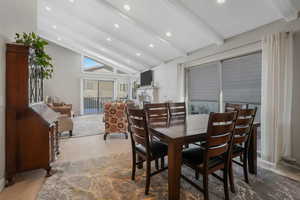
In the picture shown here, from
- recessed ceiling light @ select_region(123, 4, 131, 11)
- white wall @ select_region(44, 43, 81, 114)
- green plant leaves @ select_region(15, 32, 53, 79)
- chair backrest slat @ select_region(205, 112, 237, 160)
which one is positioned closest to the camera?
chair backrest slat @ select_region(205, 112, 237, 160)

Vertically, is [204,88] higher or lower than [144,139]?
higher

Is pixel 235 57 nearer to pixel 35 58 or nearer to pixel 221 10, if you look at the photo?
pixel 221 10

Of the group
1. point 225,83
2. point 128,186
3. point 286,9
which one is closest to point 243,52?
point 225,83

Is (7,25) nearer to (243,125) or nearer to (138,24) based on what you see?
(138,24)

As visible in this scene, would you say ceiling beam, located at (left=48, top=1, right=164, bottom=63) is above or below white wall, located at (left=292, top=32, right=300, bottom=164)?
above

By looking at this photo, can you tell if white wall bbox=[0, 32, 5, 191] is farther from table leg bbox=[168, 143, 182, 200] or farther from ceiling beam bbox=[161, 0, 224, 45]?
ceiling beam bbox=[161, 0, 224, 45]

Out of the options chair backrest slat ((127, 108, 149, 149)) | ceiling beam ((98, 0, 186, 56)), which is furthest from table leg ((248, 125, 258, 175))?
ceiling beam ((98, 0, 186, 56))

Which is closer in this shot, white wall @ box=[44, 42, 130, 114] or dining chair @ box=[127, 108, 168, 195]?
dining chair @ box=[127, 108, 168, 195]

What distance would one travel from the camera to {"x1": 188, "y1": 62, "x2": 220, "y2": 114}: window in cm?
414

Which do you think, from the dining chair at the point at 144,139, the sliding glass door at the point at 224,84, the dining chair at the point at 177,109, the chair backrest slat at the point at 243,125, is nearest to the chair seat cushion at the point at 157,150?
the dining chair at the point at 144,139

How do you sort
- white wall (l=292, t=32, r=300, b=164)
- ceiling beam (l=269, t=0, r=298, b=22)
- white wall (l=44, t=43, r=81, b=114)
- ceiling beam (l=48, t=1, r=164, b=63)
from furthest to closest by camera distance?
white wall (l=44, t=43, r=81, b=114) → ceiling beam (l=48, t=1, r=164, b=63) → white wall (l=292, t=32, r=300, b=164) → ceiling beam (l=269, t=0, r=298, b=22)

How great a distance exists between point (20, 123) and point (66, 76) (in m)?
6.99

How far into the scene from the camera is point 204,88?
451 centimetres

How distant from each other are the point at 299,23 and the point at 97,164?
3905 millimetres
